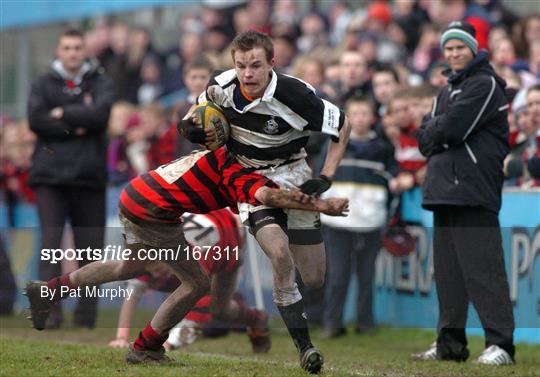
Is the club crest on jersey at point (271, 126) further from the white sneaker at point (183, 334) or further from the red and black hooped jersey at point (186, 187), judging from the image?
the white sneaker at point (183, 334)

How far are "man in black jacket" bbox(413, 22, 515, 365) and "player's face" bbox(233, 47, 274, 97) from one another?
190 cm

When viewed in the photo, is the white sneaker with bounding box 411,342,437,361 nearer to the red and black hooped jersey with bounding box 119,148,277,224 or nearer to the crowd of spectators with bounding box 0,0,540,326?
the crowd of spectators with bounding box 0,0,540,326

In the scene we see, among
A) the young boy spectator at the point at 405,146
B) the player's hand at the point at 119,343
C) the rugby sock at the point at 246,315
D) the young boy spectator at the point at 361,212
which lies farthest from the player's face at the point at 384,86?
the player's hand at the point at 119,343

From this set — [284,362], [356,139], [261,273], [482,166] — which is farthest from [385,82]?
[284,362]

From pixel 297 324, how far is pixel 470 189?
85.1 inches

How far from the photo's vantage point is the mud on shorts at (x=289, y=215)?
7977 mm

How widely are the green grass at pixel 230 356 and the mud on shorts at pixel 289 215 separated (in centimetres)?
96

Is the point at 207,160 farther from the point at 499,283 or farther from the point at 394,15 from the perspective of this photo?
the point at 394,15

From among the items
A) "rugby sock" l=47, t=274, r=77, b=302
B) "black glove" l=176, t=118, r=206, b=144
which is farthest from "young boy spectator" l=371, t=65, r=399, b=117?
"rugby sock" l=47, t=274, r=77, b=302

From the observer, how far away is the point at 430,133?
9.31 meters

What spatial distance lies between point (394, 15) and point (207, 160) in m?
8.65

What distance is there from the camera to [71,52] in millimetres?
11828

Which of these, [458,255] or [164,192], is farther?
[458,255]

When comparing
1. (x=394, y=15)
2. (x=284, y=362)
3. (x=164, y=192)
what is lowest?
(x=284, y=362)
